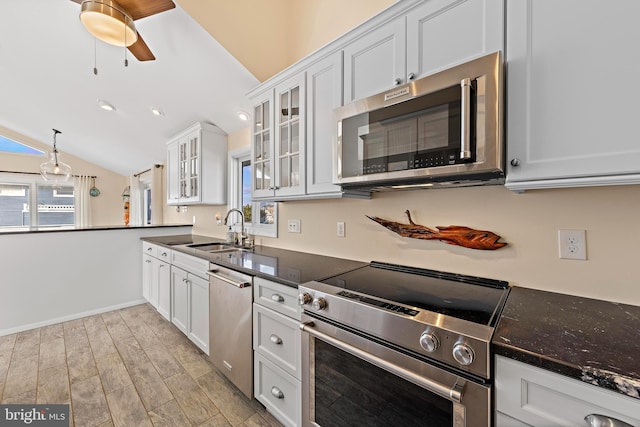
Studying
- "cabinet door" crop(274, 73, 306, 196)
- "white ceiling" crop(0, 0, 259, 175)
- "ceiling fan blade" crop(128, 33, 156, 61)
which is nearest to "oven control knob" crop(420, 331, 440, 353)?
"cabinet door" crop(274, 73, 306, 196)

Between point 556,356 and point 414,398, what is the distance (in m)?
0.48

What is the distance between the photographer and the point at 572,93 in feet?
3.04

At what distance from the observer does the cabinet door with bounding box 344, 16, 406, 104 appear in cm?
134

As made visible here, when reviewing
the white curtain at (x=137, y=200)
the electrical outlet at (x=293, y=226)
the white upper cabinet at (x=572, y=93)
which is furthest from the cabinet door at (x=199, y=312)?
the white curtain at (x=137, y=200)

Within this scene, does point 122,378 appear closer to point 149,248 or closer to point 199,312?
point 199,312

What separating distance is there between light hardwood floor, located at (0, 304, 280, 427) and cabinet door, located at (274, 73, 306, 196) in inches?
59.5

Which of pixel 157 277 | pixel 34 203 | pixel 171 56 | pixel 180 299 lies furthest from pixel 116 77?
pixel 34 203

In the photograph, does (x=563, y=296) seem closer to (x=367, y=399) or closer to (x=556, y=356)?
→ (x=556, y=356)

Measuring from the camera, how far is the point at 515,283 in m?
1.30

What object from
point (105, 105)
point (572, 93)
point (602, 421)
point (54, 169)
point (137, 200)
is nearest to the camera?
point (602, 421)

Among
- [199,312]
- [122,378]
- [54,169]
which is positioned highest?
[54,169]

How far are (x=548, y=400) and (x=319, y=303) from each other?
0.80 m

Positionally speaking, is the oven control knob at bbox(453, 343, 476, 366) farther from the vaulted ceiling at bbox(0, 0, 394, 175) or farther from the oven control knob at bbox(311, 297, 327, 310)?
the vaulted ceiling at bbox(0, 0, 394, 175)

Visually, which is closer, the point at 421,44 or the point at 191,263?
the point at 421,44
